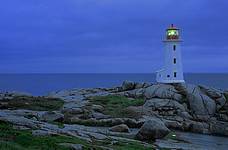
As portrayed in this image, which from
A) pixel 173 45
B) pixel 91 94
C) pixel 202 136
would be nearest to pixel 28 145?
pixel 202 136

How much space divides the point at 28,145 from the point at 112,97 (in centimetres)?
4368

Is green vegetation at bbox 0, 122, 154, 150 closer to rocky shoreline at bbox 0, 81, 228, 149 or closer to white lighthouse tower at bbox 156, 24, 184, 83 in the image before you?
rocky shoreline at bbox 0, 81, 228, 149

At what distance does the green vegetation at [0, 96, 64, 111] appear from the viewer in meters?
61.0

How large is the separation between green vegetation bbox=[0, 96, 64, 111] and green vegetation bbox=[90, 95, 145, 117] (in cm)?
570

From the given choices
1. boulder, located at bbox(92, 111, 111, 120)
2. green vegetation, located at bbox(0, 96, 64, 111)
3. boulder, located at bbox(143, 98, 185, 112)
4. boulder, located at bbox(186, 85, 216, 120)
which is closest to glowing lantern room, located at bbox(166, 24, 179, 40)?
boulder, located at bbox(186, 85, 216, 120)

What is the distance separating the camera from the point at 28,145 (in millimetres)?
27219

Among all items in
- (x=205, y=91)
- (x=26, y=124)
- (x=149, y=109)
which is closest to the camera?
(x=26, y=124)

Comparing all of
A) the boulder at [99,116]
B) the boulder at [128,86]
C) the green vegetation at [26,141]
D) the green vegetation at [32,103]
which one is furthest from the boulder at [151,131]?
the boulder at [128,86]

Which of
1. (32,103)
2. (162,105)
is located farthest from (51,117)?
(162,105)

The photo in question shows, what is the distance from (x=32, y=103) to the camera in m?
63.9

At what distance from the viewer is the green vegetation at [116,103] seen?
61406 millimetres

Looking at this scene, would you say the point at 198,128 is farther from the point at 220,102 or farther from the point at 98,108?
the point at 98,108

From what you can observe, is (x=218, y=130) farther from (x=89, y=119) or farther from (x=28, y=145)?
(x=28, y=145)

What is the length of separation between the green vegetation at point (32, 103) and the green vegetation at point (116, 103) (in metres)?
5.70
